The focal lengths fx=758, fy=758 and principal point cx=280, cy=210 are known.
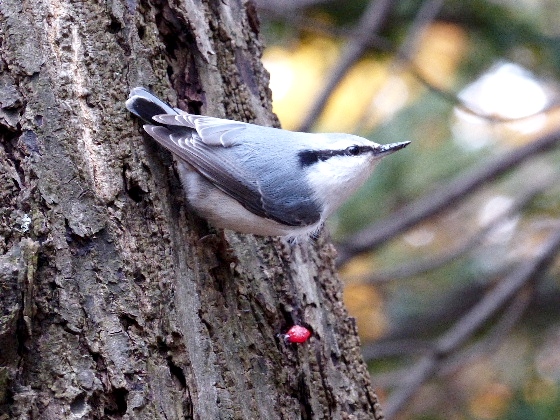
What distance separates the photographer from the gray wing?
7.43 feet

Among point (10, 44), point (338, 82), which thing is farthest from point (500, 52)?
point (10, 44)

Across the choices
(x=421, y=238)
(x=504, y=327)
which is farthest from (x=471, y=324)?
(x=421, y=238)

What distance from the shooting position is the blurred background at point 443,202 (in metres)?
4.04

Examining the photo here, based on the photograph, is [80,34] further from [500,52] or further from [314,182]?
[500,52]

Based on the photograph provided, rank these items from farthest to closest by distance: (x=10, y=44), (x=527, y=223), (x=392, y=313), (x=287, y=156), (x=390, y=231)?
(x=392, y=313)
(x=527, y=223)
(x=390, y=231)
(x=287, y=156)
(x=10, y=44)

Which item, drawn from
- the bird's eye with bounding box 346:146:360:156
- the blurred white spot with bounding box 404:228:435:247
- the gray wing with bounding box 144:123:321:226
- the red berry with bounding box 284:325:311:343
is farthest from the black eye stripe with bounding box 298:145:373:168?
the blurred white spot with bounding box 404:228:435:247

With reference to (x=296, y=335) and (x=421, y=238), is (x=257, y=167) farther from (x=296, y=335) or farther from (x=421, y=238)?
(x=421, y=238)

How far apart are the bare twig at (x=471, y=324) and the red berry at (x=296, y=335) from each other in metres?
1.62

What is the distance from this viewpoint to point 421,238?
18.5ft

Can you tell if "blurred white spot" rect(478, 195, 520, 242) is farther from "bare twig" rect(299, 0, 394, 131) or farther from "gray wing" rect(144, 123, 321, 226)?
"gray wing" rect(144, 123, 321, 226)

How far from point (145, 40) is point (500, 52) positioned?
2.77 meters

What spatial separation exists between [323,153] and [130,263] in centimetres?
79

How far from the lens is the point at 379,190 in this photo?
4.64 metres

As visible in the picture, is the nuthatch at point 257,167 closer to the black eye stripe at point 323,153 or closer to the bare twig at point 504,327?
the black eye stripe at point 323,153
